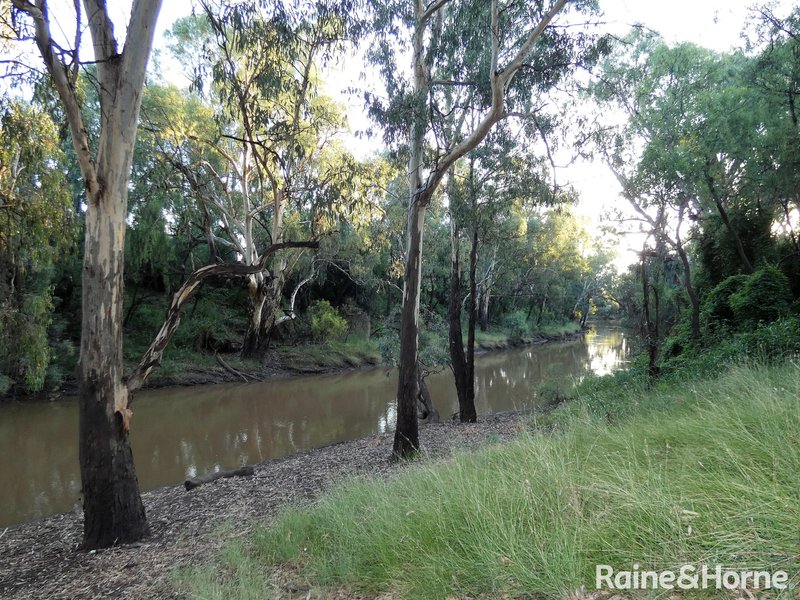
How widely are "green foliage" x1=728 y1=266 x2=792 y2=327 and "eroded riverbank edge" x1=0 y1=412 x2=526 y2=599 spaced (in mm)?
6274

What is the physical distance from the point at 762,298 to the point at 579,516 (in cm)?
923

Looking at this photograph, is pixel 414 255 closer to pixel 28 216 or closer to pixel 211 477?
pixel 211 477

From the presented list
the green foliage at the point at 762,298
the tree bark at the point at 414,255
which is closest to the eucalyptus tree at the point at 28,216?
the tree bark at the point at 414,255

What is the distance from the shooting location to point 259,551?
3.49 metres

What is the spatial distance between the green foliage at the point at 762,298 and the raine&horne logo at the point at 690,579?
28.9 feet

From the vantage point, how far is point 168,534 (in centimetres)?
475

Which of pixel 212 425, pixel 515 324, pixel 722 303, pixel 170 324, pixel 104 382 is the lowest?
pixel 212 425

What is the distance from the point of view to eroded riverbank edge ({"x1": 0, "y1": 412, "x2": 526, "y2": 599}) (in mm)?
3633

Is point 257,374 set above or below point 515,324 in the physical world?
below

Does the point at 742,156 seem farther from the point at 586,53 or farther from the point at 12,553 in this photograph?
the point at 12,553

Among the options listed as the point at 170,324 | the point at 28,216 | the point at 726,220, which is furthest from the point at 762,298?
the point at 28,216

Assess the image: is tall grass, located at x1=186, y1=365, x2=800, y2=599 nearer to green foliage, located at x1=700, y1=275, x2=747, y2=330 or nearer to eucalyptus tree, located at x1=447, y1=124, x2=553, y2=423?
eucalyptus tree, located at x1=447, y1=124, x2=553, y2=423

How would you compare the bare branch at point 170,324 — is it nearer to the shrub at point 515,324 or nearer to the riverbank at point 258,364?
the riverbank at point 258,364

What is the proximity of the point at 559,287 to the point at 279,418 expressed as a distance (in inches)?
1017
